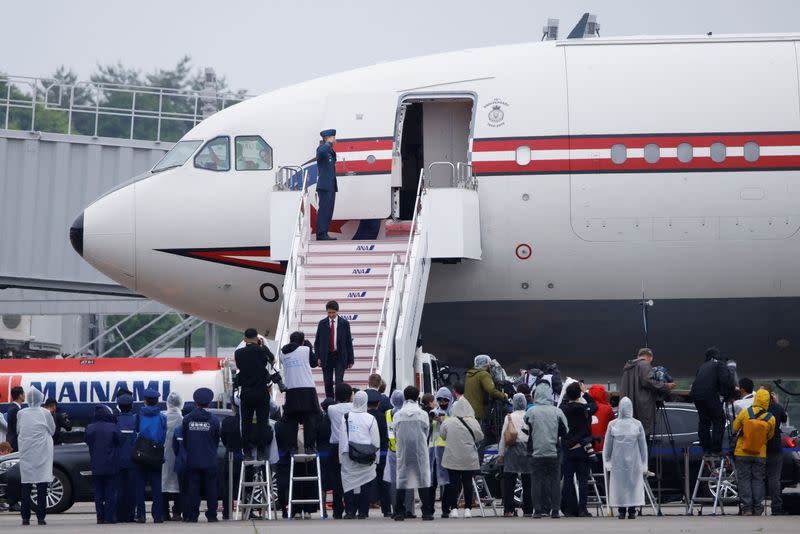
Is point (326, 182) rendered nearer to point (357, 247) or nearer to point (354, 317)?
point (357, 247)

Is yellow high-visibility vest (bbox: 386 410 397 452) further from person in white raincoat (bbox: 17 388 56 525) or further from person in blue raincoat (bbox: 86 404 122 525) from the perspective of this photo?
person in white raincoat (bbox: 17 388 56 525)

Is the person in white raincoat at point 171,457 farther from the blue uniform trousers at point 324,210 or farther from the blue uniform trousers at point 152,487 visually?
the blue uniform trousers at point 324,210

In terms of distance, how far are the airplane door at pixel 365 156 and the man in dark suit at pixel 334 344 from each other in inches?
118

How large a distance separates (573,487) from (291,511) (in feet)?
12.0

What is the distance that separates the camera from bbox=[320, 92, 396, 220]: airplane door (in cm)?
2195

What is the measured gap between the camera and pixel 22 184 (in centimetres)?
3662

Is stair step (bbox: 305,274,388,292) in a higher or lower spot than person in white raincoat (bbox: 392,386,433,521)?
higher

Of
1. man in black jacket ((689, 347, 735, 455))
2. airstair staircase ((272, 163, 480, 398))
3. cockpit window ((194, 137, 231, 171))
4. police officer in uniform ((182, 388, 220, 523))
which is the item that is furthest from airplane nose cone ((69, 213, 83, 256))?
man in black jacket ((689, 347, 735, 455))

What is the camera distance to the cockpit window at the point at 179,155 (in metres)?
23.2

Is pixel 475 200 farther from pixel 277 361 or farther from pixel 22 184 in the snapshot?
pixel 22 184

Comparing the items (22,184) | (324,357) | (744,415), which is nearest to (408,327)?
(324,357)

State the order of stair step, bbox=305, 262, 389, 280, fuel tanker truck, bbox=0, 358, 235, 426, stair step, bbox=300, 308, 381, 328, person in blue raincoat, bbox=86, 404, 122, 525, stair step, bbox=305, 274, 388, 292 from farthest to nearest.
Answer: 1. fuel tanker truck, bbox=0, 358, 235, 426
2. stair step, bbox=305, 262, 389, 280
3. stair step, bbox=305, 274, 388, 292
4. stair step, bbox=300, 308, 381, 328
5. person in blue raincoat, bbox=86, 404, 122, 525

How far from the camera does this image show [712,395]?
1862cm

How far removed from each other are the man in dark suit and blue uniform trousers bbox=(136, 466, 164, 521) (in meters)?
2.71
